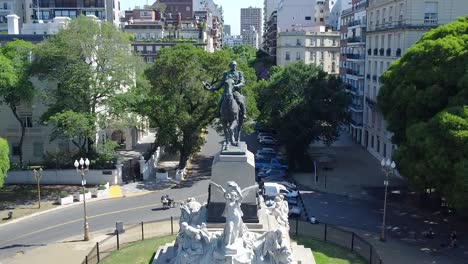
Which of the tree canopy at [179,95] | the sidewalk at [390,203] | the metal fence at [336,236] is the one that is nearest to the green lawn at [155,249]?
the metal fence at [336,236]

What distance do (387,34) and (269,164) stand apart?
16947mm

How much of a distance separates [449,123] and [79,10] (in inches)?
2505

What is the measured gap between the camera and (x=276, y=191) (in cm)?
3562

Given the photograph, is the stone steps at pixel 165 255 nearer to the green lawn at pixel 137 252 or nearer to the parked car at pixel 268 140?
the green lawn at pixel 137 252

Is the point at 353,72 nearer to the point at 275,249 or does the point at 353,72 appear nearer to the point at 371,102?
the point at 371,102

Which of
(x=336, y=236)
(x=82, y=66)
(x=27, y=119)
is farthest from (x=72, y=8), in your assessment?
(x=336, y=236)

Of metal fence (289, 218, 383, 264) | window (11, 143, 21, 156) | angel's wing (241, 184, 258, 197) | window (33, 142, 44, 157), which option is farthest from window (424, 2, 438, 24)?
window (11, 143, 21, 156)

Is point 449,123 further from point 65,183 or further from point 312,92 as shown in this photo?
point 65,183

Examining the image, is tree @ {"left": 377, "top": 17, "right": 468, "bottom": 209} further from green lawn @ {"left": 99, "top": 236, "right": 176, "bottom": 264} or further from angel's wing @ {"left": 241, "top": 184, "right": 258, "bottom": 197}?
green lawn @ {"left": 99, "top": 236, "right": 176, "bottom": 264}

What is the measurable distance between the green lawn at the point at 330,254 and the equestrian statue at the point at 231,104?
8.05 m

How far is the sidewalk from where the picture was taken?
2705 centimetres

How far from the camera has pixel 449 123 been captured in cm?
2681

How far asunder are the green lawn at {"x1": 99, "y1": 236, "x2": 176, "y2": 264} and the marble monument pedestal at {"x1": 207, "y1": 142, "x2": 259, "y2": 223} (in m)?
6.25

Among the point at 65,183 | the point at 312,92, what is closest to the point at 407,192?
the point at 312,92
